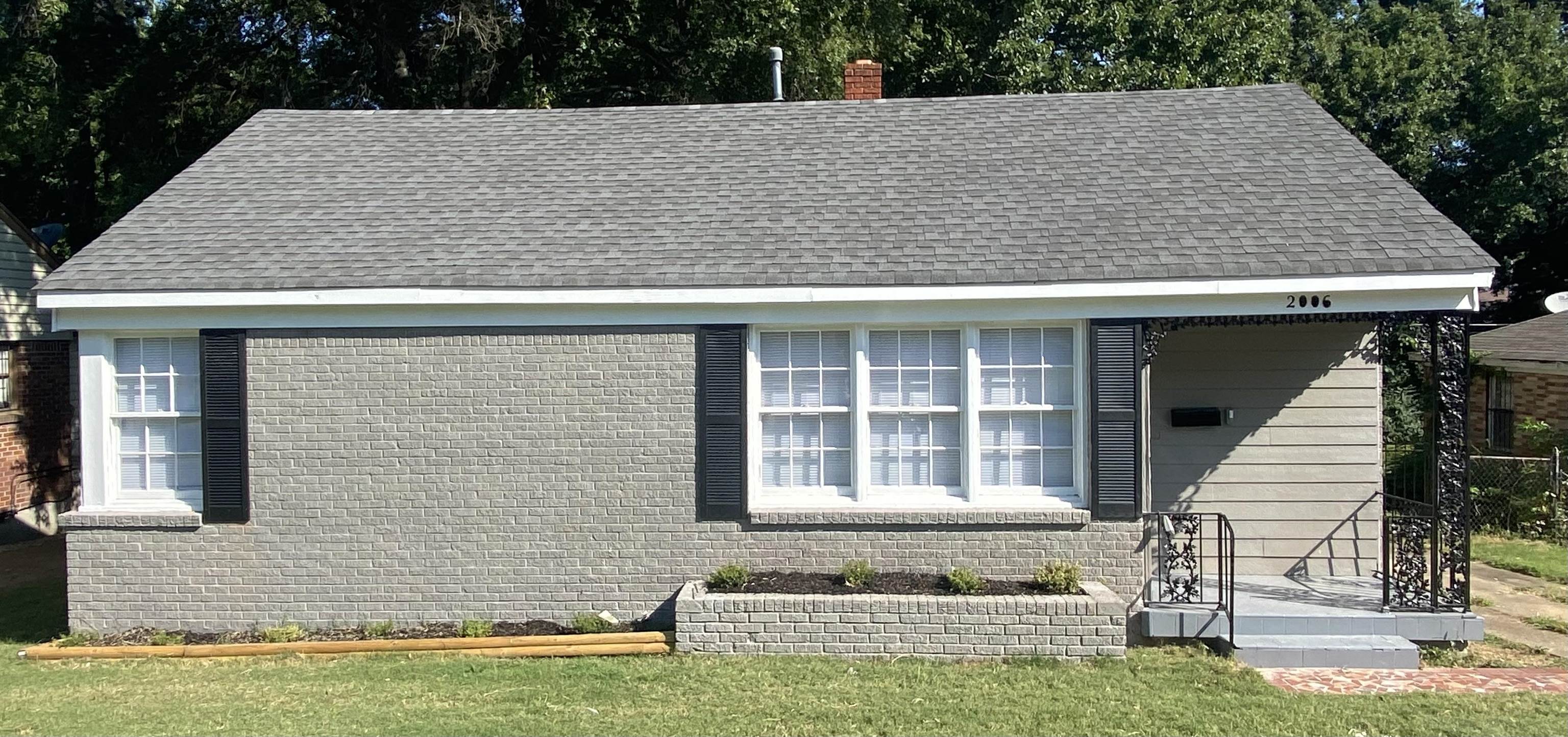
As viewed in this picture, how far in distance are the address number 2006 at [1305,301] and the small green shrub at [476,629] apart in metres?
6.63

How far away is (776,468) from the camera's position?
29.9 feet

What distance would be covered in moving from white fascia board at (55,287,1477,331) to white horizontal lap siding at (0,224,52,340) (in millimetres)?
7925

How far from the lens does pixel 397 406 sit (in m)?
9.02

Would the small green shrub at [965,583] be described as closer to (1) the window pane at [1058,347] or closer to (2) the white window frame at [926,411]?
(2) the white window frame at [926,411]

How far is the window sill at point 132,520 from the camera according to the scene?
9023 mm

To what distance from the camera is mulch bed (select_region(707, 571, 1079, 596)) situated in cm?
838

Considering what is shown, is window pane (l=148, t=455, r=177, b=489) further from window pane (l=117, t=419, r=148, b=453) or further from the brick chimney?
the brick chimney

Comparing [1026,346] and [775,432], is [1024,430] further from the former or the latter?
[775,432]

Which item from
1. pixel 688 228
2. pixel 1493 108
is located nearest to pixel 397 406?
pixel 688 228

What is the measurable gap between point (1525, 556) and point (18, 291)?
19.6 metres

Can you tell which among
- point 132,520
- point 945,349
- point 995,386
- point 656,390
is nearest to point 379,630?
point 132,520

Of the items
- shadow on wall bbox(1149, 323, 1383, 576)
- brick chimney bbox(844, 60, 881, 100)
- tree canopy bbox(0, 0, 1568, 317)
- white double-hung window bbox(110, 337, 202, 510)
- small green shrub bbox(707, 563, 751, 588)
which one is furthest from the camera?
tree canopy bbox(0, 0, 1568, 317)

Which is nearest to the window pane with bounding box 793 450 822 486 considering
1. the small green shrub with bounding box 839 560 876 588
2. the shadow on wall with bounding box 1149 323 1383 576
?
the small green shrub with bounding box 839 560 876 588

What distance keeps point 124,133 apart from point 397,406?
14.0m
